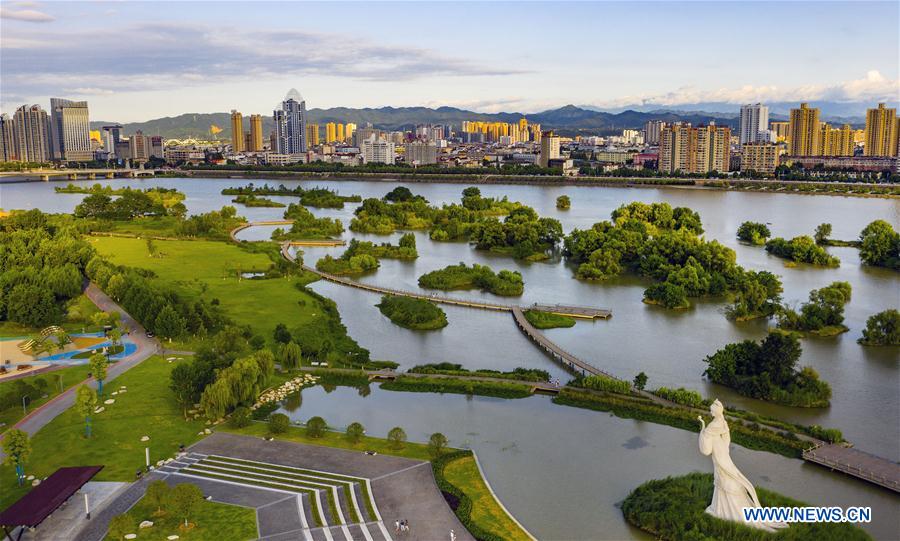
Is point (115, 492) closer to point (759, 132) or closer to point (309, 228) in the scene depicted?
point (309, 228)

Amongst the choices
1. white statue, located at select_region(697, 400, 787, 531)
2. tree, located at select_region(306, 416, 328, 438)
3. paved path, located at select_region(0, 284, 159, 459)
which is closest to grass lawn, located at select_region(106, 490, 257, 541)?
tree, located at select_region(306, 416, 328, 438)

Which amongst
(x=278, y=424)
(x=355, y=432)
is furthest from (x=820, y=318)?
(x=278, y=424)

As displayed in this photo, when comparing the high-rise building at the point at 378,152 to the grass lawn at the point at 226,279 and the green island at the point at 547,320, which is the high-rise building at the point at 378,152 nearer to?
the grass lawn at the point at 226,279

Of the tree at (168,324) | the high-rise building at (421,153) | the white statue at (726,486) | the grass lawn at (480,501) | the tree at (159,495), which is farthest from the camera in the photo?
the high-rise building at (421,153)

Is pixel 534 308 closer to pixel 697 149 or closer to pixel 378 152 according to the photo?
pixel 697 149

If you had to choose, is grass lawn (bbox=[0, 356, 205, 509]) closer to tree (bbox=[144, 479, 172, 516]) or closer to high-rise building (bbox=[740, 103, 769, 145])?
tree (bbox=[144, 479, 172, 516])

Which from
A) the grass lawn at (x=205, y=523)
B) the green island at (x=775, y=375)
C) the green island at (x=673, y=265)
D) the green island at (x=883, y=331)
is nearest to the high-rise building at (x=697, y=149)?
the green island at (x=673, y=265)
